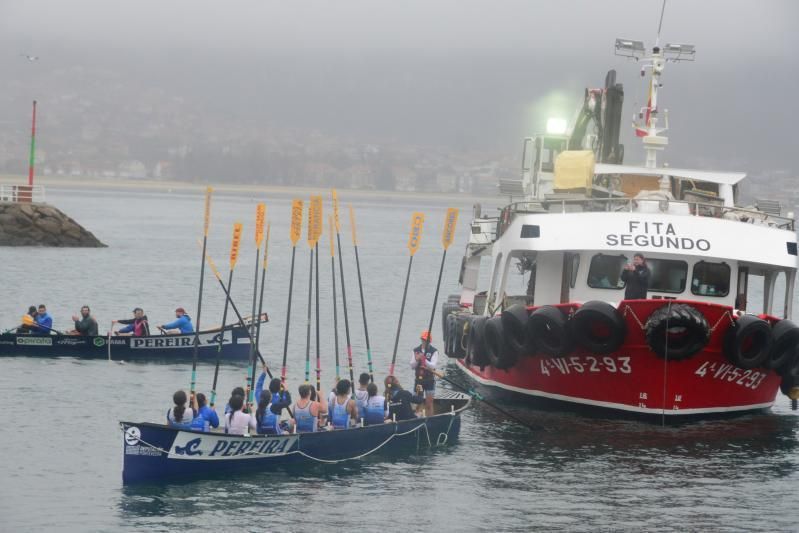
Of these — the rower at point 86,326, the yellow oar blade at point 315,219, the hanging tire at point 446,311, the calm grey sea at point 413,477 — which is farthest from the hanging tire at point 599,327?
the rower at point 86,326

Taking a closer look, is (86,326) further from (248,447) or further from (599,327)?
(599,327)

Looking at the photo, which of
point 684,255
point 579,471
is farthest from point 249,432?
point 684,255

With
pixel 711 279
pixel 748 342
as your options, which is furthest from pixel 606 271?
pixel 748 342

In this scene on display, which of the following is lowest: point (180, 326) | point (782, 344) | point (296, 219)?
point (180, 326)

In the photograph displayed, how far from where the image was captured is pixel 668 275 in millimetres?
31406

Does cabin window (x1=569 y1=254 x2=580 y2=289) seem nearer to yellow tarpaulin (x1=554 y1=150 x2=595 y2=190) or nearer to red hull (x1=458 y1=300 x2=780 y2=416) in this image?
red hull (x1=458 y1=300 x2=780 y2=416)

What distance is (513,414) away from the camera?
32.6 m

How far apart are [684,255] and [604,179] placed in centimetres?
717

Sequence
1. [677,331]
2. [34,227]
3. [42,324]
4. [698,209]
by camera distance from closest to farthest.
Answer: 1. [677,331]
2. [698,209]
3. [42,324]
4. [34,227]

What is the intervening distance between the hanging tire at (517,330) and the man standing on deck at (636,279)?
8.08ft

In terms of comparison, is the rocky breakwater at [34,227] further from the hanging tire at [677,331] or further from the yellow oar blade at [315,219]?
the hanging tire at [677,331]

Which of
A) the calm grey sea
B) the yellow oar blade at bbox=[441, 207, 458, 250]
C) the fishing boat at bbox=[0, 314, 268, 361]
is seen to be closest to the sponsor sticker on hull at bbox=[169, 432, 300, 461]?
the calm grey sea

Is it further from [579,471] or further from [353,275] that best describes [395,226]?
[579,471]

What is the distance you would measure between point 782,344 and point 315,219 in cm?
1102
